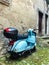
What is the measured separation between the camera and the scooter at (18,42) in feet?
16.0

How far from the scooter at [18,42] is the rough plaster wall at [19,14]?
85cm

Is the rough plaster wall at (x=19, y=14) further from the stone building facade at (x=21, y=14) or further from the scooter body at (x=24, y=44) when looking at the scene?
the scooter body at (x=24, y=44)

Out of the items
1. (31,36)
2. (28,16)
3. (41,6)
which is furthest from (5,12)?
(41,6)

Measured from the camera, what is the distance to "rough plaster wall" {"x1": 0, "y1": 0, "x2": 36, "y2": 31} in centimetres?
597

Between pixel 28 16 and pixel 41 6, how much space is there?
99.0 inches

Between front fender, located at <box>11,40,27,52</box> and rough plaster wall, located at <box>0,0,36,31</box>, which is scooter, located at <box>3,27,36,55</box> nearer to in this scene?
front fender, located at <box>11,40,27,52</box>

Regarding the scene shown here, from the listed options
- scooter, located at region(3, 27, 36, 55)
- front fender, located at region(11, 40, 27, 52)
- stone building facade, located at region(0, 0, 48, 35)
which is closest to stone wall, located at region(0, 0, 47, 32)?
stone building facade, located at region(0, 0, 48, 35)

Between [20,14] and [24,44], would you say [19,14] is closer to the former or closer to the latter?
[20,14]

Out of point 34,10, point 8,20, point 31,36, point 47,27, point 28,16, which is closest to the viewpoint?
point 31,36

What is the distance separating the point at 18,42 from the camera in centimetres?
504

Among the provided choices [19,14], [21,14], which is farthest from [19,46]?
[21,14]

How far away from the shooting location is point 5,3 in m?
5.97

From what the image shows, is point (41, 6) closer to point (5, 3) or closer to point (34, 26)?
point (34, 26)

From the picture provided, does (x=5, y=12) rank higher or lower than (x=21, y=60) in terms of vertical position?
higher
